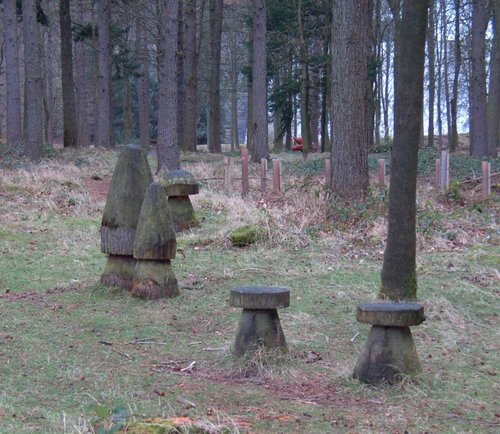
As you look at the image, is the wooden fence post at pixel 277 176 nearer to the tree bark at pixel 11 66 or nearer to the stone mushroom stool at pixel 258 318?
the stone mushroom stool at pixel 258 318

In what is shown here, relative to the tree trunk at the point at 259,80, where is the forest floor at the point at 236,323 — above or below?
below

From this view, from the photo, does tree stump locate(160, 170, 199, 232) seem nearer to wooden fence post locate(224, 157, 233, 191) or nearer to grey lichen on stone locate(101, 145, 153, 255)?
wooden fence post locate(224, 157, 233, 191)

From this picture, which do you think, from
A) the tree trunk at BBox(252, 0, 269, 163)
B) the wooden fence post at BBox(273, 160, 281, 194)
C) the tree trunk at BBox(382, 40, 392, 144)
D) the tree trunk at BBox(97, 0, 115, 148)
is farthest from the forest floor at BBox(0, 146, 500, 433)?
the tree trunk at BBox(382, 40, 392, 144)

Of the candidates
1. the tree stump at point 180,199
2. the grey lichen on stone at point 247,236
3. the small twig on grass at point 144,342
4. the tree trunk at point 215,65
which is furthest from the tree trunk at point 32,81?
the small twig on grass at point 144,342

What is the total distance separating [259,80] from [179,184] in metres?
14.5

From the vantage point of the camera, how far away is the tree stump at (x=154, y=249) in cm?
911

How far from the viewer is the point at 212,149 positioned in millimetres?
38125

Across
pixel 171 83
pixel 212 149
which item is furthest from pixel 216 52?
pixel 171 83

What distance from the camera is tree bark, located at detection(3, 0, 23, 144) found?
27859mm

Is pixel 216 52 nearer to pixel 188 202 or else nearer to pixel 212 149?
pixel 212 149

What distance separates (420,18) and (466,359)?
135 inches

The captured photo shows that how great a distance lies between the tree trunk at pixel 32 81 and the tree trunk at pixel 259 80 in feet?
25.1

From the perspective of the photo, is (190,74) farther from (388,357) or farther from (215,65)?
(388,357)

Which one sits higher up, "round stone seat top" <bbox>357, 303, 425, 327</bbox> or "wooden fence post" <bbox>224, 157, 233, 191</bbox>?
"wooden fence post" <bbox>224, 157, 233, 191</bbox>
